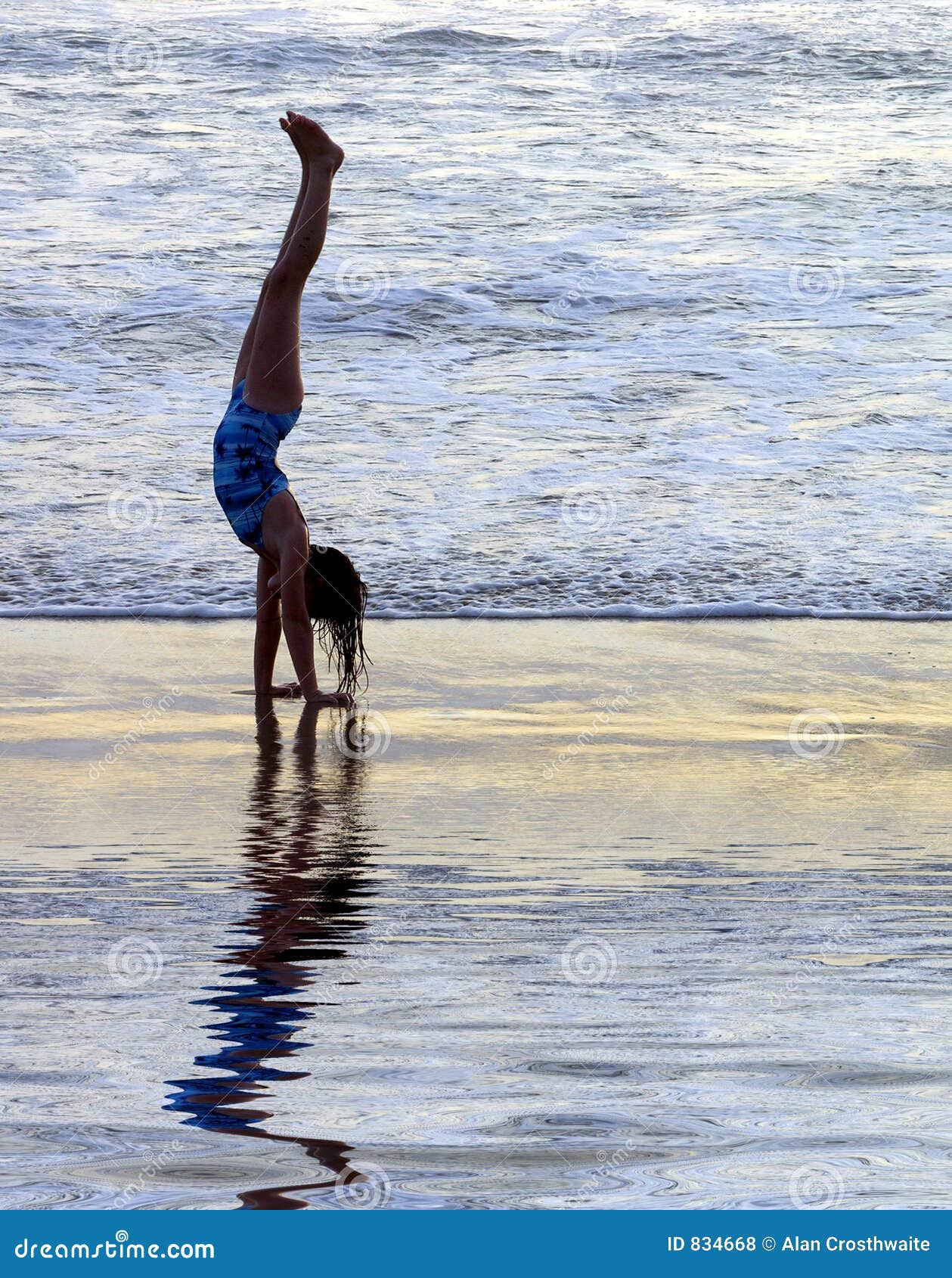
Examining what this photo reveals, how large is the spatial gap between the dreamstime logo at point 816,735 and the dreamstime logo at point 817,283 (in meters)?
7.29

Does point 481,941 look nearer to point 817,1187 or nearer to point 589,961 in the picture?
point 589,961

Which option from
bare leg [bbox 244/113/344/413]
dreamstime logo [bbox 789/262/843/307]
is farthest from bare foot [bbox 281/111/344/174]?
dreamstime logo [bbox 789/262/843/307]

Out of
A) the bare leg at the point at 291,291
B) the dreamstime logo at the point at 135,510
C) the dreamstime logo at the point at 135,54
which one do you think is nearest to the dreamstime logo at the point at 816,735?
the bare leg at the point at 291,291

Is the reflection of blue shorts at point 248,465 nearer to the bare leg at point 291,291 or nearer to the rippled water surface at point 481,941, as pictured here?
the bare leg at point 291,291

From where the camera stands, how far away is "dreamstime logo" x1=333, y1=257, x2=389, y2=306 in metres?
11.6

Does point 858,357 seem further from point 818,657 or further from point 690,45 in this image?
point 690,45

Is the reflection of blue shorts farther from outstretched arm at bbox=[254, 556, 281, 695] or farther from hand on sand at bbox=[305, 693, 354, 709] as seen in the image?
hand on sand at bbox=[305, 693, 354, 709]

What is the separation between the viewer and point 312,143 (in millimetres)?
4805

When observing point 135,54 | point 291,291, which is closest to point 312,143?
point 291,291

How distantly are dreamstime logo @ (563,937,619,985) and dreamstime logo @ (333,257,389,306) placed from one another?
9.21m

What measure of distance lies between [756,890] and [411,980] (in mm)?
907

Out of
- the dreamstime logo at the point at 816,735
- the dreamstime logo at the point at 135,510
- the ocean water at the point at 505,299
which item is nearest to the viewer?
the dreamstime logo at the point at 816,735

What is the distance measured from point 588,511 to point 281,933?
508 cm

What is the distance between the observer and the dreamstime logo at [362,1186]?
1.71m
